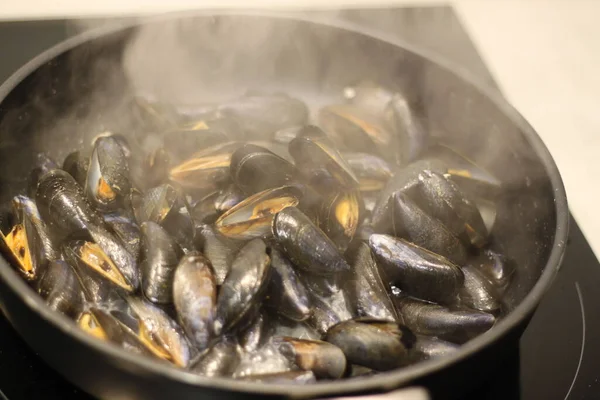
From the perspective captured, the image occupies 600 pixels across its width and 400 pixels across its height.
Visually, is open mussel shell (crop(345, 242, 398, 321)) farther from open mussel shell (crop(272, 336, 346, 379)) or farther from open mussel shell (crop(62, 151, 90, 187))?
open mussel shell (crop(62, 151, 90, 187))

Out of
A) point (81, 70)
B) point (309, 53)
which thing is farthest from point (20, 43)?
point (309, 53)

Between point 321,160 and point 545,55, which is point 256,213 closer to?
point 321,160

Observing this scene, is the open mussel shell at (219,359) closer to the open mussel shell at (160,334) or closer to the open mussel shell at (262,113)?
the open mussel shell at (160,334)

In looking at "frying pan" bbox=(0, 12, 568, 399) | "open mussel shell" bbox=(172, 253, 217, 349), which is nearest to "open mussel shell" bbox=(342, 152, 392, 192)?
"frying pan" bbox=(0, 12, 568, 399)

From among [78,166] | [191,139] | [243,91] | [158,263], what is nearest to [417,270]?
[158,263]

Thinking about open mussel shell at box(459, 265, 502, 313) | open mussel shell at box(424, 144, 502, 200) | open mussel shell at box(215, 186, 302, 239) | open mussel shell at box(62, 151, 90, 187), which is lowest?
open mussel shell at box(459, 265, 502, 313)

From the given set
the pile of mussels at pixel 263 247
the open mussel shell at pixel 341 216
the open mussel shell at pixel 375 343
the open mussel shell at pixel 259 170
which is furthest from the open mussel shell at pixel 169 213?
the open mussel shell at pixel 375 343
